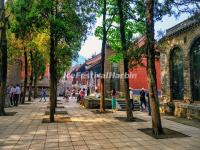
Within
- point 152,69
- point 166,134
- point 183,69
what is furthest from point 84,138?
point 183,69

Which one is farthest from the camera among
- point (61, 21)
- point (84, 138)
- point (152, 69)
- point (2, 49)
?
point (2, 49)

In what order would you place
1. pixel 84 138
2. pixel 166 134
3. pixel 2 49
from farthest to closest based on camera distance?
1. pixel 2 49
2. pixel 166 134
3. pixel 84 138

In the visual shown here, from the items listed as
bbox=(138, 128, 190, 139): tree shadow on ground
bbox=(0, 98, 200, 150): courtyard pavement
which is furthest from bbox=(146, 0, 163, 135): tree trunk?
bbox=(0, 98, 200, 150): courtyard pavement

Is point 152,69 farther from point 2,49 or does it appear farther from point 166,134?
point 2,49

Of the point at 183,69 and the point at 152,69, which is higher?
the point at 183,69

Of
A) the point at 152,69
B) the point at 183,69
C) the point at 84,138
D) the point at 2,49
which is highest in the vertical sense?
the point at 2,49

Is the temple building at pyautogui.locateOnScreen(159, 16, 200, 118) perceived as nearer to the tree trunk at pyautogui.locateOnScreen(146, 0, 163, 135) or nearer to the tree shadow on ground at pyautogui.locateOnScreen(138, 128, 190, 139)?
the tree trunk at pyautogui.locateOnScreen(146, 0, 163, 135)

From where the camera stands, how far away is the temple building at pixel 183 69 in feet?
56.2

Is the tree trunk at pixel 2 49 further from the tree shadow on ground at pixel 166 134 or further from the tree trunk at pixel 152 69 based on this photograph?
the tree trunk at pixel 152 69

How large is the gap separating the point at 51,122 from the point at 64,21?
514cm

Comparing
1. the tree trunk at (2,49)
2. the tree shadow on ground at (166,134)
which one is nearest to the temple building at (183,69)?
the tree shadow on ground at (166,134)

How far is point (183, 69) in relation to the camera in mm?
18516

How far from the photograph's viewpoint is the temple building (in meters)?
17.1

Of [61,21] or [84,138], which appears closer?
[84,138]
